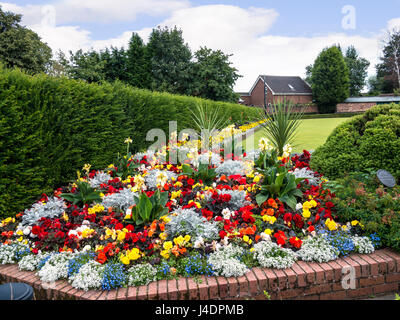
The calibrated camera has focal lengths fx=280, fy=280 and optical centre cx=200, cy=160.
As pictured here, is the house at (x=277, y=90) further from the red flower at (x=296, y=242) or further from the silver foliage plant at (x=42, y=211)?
the red flower at (x=296, y=242)

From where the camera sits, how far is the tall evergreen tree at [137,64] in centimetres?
2689

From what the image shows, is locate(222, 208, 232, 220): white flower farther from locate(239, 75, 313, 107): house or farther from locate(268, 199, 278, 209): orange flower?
locate(239, 75, 313, 107): house

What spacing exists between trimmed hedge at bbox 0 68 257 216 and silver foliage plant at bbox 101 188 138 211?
102 centimetres

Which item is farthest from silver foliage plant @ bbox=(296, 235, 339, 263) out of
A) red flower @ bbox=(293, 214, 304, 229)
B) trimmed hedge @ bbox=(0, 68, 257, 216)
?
trimmed hedge @ bbox=(0, 68, 257, 216)

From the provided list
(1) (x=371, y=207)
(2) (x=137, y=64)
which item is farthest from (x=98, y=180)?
(2) (x=137, y=64)

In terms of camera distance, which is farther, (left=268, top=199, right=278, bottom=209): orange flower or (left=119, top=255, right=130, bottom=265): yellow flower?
(left=268, top=199, right=278, bottom=209): orange flower

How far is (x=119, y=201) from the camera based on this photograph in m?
3.29

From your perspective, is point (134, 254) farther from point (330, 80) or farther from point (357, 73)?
point (357, 73)

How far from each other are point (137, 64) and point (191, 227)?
26.9m

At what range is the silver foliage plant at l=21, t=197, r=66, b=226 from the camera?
315cm

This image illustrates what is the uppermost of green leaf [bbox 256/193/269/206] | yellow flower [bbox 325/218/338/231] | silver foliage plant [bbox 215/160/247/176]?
silver foliage plant [bbox 215/160/247/176]

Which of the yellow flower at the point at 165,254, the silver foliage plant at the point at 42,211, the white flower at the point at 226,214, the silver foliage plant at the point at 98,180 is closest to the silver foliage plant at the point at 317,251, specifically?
the white flower at the point at 226,214

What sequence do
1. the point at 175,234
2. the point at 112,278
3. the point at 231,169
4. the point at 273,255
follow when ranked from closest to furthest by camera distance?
the point at 112,278 < the point at 273,255 < the point at 175,234 < the point at 231,169
